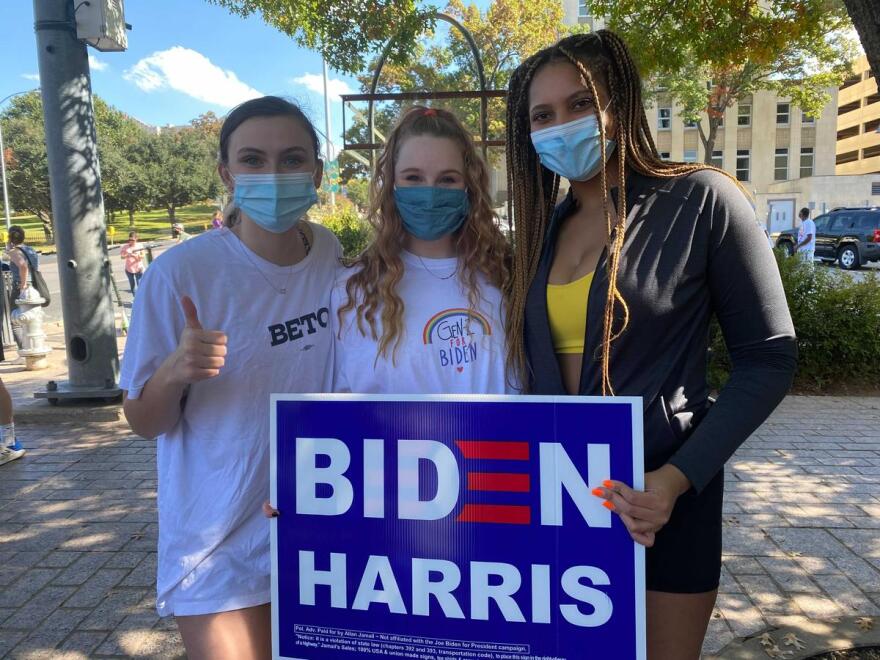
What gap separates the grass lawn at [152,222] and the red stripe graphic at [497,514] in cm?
5958

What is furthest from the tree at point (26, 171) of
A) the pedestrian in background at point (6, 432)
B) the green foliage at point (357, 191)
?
the pedestrian in background at point (6, 432)

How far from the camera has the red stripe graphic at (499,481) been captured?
64.6 inches

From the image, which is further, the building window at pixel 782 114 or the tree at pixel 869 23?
the building window at pixel 782 114

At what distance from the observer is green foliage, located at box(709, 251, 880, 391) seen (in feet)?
25.3

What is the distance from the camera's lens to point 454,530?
5.48ft

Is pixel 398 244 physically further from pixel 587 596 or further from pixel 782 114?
pixel 782 114

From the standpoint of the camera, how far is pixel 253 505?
75.4 inches

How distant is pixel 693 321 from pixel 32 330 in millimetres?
10598

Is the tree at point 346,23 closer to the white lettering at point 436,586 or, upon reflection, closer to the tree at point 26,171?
the white lettering at point 436,586

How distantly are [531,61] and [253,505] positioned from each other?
152 centimetres

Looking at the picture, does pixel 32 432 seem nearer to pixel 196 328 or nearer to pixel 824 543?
pixel 196 328

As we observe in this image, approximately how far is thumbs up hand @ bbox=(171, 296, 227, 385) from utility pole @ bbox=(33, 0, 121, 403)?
5.70 metres

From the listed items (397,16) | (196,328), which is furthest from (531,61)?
(397,16)

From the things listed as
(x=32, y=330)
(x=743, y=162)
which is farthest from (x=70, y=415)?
(x=743, y=162)
